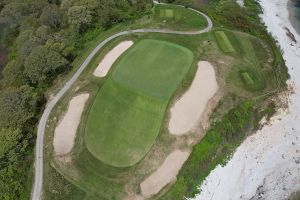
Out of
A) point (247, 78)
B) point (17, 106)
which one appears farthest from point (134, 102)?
point (247, 78)

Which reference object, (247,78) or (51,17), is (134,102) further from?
(51,17)

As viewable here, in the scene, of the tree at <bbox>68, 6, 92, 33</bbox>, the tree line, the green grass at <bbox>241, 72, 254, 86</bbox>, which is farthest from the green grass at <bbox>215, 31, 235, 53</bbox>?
the tree at <bbox>68, 6, 92, 33</bbox>

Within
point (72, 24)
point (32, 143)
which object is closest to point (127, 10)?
point (72, 24)

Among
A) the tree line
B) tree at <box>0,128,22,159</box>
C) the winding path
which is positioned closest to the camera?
the winding path

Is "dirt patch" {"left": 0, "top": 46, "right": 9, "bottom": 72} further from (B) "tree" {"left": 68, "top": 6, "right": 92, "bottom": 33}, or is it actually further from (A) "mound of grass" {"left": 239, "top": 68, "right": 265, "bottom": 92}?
(A) "mound of grass" {"left": 239, "top": 68, "right": 265, "bottom": 92}

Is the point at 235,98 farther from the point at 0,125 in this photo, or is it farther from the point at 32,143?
the point at 0,125
